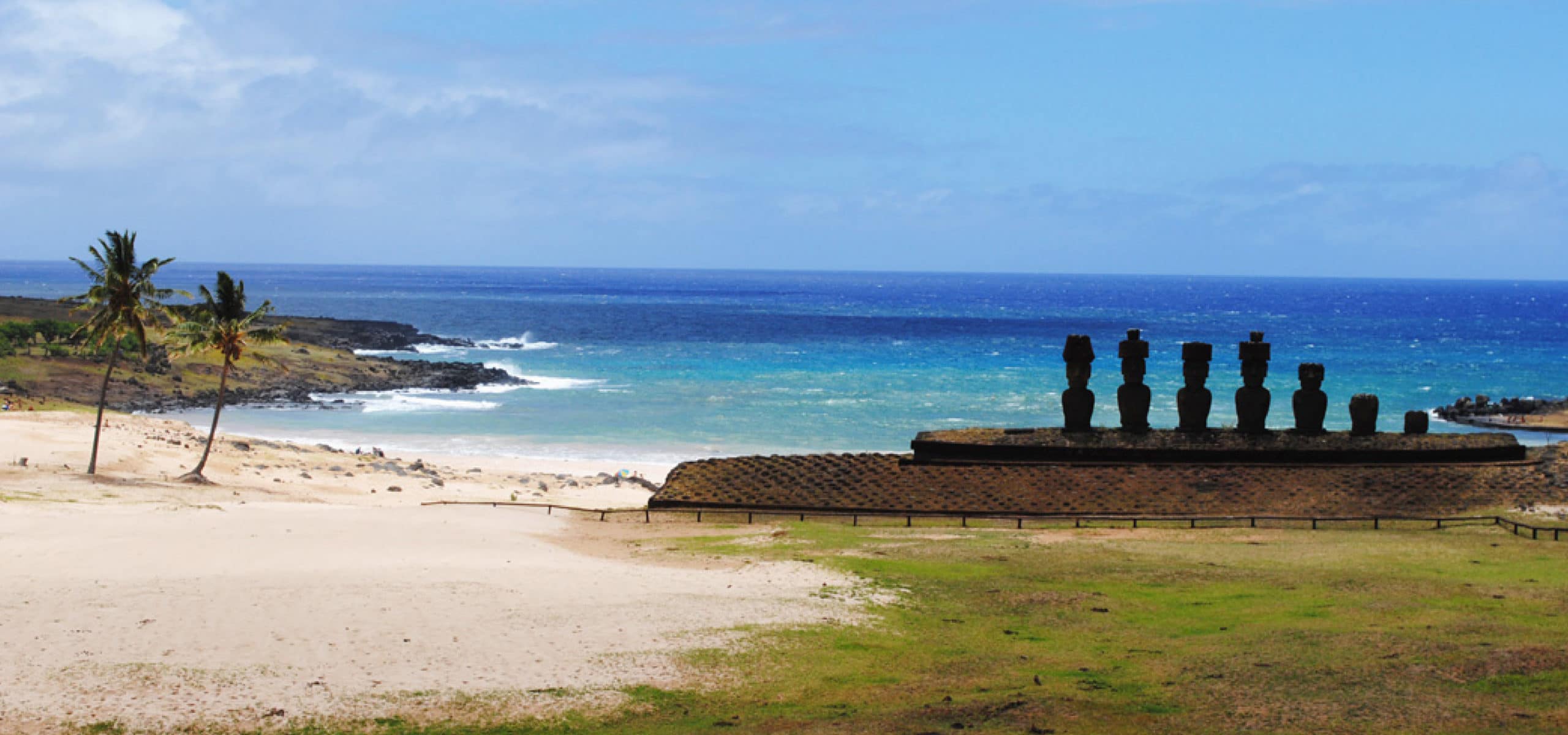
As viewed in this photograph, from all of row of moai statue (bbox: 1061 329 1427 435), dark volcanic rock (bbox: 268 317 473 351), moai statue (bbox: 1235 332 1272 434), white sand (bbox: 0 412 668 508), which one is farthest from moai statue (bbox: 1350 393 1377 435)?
dark volcanic rock (bbox: 268 317 473 351)

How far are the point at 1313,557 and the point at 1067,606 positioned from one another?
17.7 feet

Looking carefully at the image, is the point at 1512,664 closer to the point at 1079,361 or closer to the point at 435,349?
the point at 1079,361

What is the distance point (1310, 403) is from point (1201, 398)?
2248 mm

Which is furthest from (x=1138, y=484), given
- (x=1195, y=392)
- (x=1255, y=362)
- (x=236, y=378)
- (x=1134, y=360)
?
(x=236, y=378)

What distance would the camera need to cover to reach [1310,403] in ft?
91.7

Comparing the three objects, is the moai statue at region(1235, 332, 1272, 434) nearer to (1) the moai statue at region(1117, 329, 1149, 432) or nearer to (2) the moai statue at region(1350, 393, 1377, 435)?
(2) the moai statue at region(1350, 393, 1377, 435)

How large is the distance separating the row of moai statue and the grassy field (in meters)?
4.89

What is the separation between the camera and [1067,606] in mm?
18891

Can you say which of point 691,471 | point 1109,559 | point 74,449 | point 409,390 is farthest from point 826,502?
point 409,390

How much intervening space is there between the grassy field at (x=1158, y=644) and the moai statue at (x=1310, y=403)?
4860 millimetres

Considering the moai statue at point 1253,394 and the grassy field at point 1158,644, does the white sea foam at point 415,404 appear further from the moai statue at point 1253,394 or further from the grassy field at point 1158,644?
the grassy field at point 1158,644

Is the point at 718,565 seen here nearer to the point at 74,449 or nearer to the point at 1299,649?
the point at 1299,649

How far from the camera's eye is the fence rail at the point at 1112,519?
23781 mm

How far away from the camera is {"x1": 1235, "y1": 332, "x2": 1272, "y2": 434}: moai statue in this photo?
2806cm
